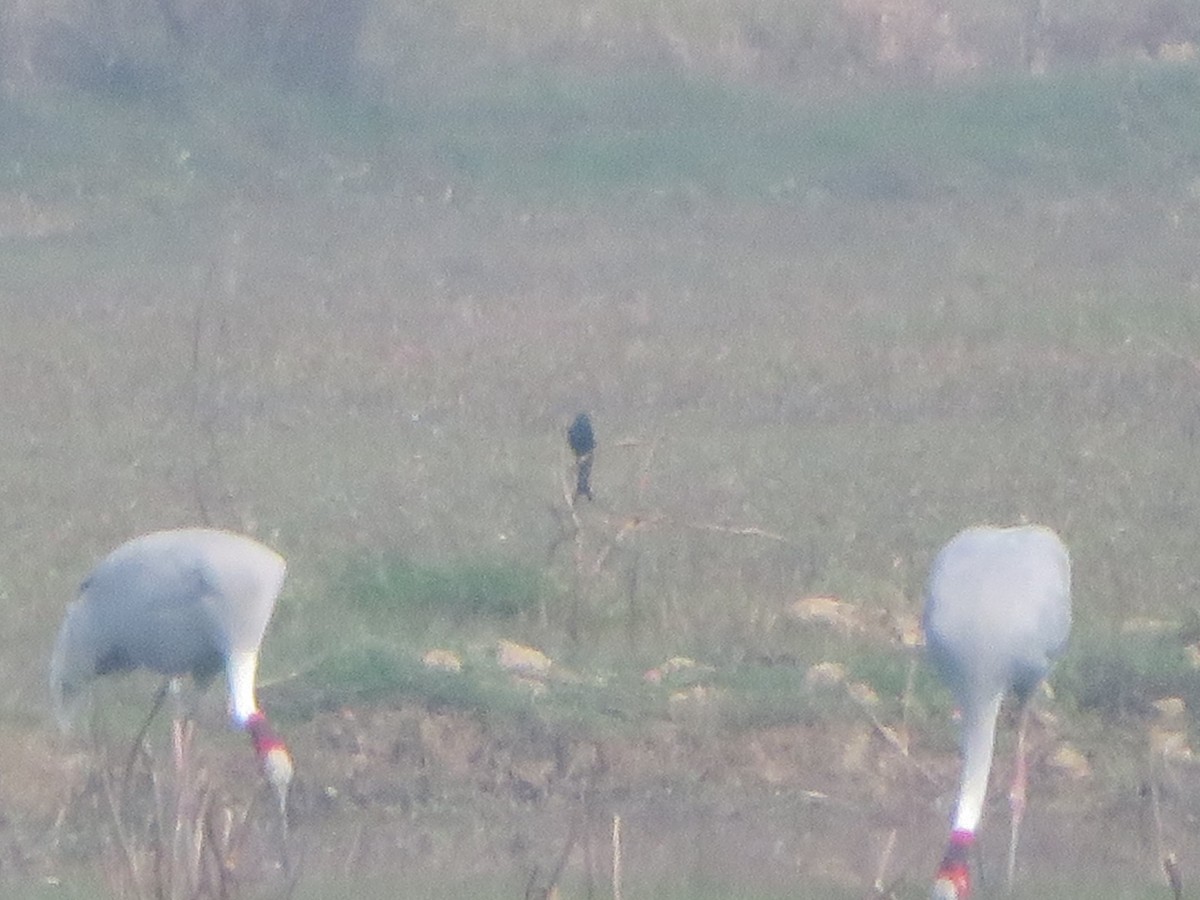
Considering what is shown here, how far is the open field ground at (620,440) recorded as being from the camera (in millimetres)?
8398

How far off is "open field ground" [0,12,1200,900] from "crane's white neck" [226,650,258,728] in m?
0.30

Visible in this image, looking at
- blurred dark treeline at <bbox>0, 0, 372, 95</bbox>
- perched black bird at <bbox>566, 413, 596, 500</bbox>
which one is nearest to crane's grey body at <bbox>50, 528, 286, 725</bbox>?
perched black bird at <bbox>566, 413, 596, 500</bbox>

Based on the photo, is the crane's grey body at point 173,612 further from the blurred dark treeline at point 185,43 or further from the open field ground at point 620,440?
the blurred dark treeline at point 185,43

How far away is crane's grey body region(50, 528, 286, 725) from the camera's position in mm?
7605

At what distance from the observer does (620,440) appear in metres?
13.7

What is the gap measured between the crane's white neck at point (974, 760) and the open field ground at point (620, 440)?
11.2 inches

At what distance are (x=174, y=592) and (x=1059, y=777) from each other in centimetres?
287

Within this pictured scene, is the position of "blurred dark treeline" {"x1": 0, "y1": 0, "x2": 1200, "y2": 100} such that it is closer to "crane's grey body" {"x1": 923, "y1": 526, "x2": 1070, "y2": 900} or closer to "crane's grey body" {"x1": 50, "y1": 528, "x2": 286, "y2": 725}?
"crane's grey body" {"x1": 50, "y1": 528, "x2": 286, "y2": 725}

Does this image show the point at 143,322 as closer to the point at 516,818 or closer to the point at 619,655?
the point at 619,655

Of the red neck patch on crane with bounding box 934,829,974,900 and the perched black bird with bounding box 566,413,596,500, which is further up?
the red neck patch on crane with bounding box 934,829,974,900

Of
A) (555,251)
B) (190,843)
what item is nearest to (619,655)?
(190,843)

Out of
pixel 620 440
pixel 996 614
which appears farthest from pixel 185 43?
pixel 996 614

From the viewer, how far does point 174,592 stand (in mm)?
7840

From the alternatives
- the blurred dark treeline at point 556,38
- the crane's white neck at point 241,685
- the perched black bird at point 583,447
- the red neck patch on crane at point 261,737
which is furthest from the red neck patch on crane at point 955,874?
the blurred dark treeline at point 556,38
